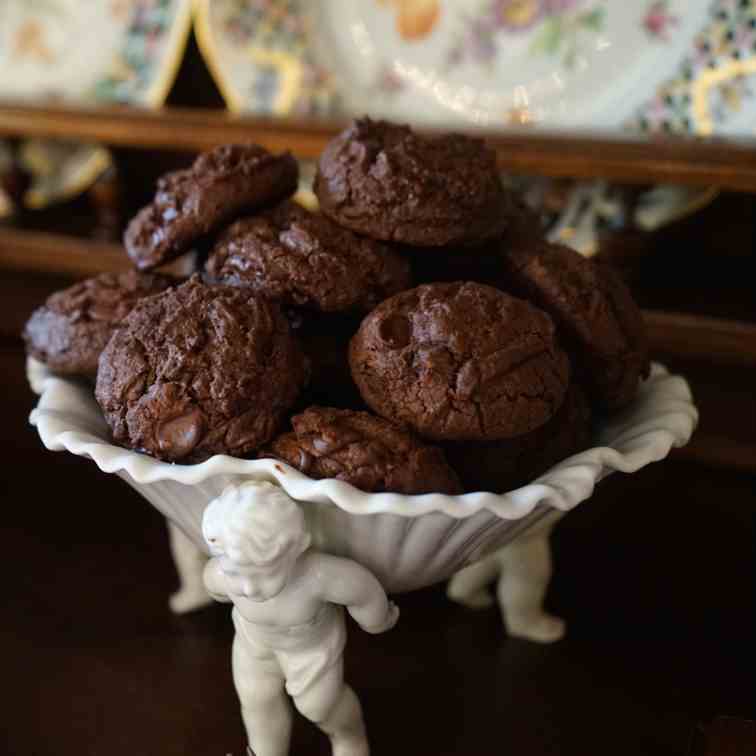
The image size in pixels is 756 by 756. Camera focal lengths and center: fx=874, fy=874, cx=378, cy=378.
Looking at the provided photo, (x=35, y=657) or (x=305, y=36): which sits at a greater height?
(x=305, y=36)

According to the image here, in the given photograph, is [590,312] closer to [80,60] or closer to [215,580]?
[215,580]

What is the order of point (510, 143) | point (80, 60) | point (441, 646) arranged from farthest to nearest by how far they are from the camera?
point (80, 60), point (510, 143), point (441, 646)

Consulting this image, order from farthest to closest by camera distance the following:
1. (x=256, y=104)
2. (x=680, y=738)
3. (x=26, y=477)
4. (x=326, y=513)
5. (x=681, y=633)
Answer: (x=256, y=104) < (x=26, y=477) < (x=681, y=633) < (x=680, y=738) < (x=326, y=513)

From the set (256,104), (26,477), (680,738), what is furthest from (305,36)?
(680,738)

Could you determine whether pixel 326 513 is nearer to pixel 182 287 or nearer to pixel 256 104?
pixel 182 287

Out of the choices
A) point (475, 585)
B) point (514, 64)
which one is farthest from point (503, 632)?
point (514, 64)

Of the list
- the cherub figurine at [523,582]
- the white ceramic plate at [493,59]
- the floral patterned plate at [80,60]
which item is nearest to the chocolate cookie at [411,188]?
the cherub figurine at [523,582]

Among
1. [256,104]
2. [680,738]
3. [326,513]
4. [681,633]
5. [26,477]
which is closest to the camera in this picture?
[326,513]
